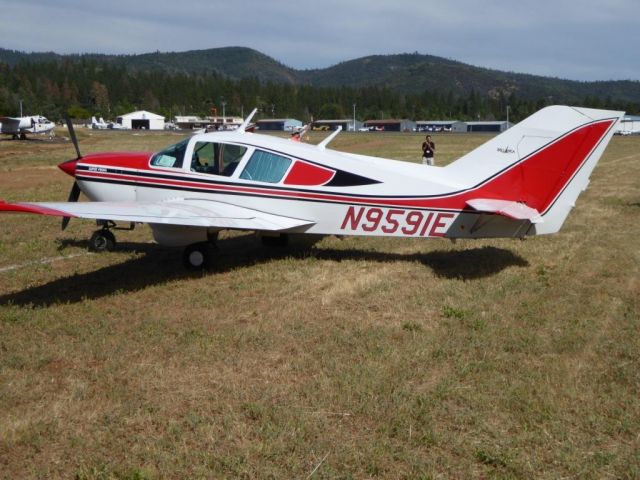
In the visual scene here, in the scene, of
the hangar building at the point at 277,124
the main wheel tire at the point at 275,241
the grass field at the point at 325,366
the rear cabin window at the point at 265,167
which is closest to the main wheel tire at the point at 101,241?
the grass field at the point at 325,366

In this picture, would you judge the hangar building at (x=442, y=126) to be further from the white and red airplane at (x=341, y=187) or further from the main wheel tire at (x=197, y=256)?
the main wheel tire at (x=197, y=256)

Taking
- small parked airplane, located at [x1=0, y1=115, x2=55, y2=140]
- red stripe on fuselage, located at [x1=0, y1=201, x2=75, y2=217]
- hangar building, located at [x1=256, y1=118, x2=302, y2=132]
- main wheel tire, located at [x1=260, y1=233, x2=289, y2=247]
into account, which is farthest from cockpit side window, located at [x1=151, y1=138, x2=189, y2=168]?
hangar building, located at [x1=256, y1=118, x2=302, y2=132]

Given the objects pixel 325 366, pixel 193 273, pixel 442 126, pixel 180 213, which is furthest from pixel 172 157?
pixel 442 126

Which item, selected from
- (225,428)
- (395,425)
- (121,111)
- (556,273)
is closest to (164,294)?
(225,428)

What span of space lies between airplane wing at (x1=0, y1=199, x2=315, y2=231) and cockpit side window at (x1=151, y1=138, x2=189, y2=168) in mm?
612

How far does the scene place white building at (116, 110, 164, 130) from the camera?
13062cm

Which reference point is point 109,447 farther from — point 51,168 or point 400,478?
point 51,168

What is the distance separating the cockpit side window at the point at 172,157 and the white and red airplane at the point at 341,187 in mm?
19

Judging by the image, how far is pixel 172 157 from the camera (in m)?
9.13

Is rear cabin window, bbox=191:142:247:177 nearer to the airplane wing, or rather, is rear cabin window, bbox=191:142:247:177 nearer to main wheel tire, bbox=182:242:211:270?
the airplane wing

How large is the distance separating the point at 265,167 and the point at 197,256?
165 centimetres

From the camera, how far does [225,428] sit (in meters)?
4.14

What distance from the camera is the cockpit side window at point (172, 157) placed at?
9.06 m

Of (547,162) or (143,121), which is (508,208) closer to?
(547,162)
